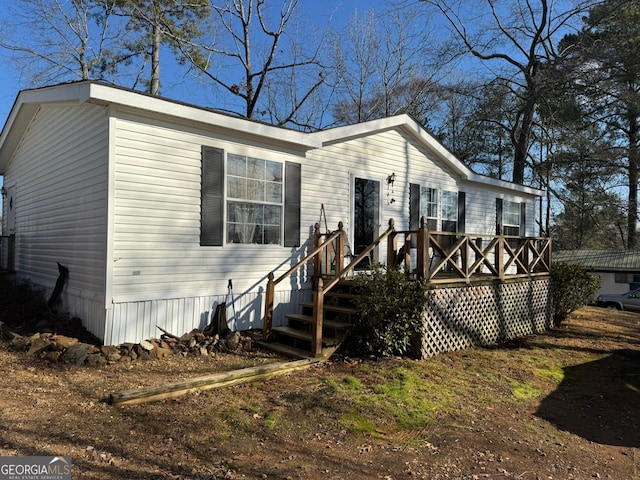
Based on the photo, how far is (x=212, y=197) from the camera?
21.9ft

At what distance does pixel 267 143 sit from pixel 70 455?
17.6 ft

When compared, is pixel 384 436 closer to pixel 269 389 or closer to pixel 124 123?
pixel 269 389

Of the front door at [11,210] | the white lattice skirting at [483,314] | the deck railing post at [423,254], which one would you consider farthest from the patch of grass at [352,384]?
the front door at [11,210]

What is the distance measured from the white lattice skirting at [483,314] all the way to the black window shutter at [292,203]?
2510 mm

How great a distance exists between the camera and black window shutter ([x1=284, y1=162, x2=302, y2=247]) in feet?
25.0

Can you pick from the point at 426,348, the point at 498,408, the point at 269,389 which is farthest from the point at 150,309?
the point at 498,408

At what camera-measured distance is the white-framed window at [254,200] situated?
Answer: 6.96m

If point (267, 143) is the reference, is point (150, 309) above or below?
below

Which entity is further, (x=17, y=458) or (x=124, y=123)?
(x=124, y=123)

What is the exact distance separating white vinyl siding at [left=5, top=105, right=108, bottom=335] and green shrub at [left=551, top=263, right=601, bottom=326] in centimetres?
971

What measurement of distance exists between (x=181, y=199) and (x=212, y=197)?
18.1 inches

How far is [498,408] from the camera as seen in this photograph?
199 inches

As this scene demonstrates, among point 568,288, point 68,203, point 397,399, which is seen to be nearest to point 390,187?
point 568,288

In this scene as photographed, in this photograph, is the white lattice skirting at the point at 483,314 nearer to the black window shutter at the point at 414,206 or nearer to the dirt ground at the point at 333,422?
the dirt ground at the point at 333,422
